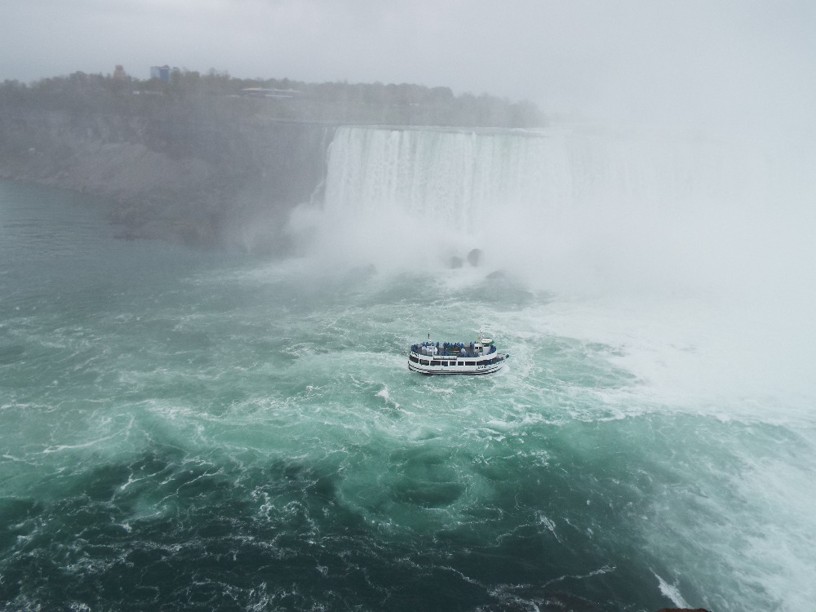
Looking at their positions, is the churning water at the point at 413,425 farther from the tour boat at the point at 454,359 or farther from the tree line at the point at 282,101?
the tree line at the point at 282,101

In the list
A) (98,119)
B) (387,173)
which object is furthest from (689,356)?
(98,119)

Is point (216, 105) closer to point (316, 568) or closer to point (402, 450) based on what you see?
point (402, 450)

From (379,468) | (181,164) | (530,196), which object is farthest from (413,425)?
(181,164)

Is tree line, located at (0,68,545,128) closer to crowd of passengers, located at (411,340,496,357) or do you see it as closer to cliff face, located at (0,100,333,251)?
cliff face, located at (0,100,333,251)

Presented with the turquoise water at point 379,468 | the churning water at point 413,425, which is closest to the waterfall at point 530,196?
the churning water at point 413,425

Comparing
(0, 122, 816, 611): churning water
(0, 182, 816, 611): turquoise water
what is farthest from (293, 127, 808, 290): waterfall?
(0, 182, 816, 611): turquoise water

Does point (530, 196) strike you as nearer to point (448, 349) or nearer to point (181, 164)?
point (448, 349)
